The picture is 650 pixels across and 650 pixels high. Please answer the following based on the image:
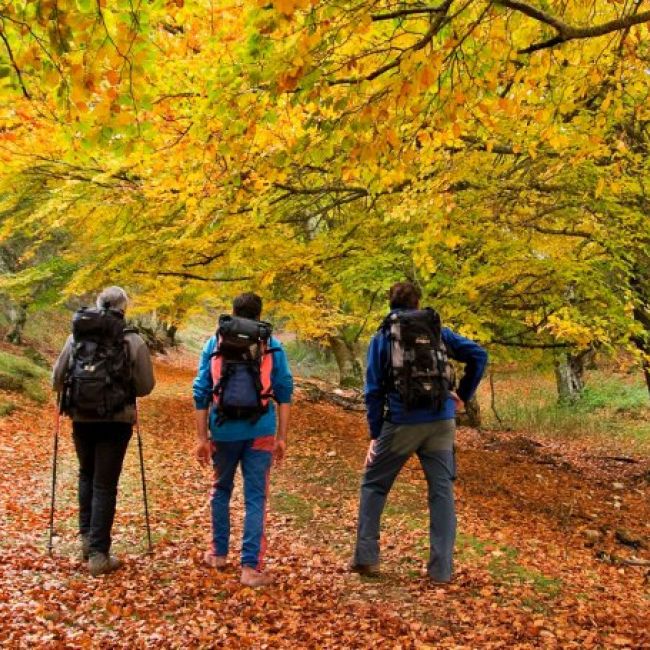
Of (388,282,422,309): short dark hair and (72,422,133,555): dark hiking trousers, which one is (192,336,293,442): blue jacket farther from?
(388,282,422,309): short dark hair

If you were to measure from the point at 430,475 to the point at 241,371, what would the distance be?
1.57 meters

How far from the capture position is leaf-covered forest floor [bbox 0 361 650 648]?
3.98 m

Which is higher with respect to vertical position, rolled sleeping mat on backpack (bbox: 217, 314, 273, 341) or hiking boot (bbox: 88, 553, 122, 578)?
rolled sleeping mat on backpack (bbox: 217, 314, 273, 341)

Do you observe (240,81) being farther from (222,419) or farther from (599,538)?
(599,538)

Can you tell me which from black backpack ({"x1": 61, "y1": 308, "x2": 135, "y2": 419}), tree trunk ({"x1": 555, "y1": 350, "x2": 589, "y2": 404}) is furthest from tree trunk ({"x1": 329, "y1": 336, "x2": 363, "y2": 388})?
black backpack ({"x1": 61, "y1": 308, "x2": 135, "y2": 419})

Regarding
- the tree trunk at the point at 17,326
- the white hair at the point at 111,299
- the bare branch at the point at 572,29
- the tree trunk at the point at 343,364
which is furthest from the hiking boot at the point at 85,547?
the tree trunk at the point at 17,326

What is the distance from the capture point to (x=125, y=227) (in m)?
8.89

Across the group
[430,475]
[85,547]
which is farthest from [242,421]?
[85,547]

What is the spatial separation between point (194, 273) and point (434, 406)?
5962 mm

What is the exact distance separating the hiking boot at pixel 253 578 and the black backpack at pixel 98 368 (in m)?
1.44

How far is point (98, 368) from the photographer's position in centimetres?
470

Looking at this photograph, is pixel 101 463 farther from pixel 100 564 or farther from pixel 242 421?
pixel 242 421

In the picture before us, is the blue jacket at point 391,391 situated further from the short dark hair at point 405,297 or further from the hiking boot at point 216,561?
the hiking boot at point 216,561

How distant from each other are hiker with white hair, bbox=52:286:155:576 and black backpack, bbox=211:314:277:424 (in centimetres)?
61
